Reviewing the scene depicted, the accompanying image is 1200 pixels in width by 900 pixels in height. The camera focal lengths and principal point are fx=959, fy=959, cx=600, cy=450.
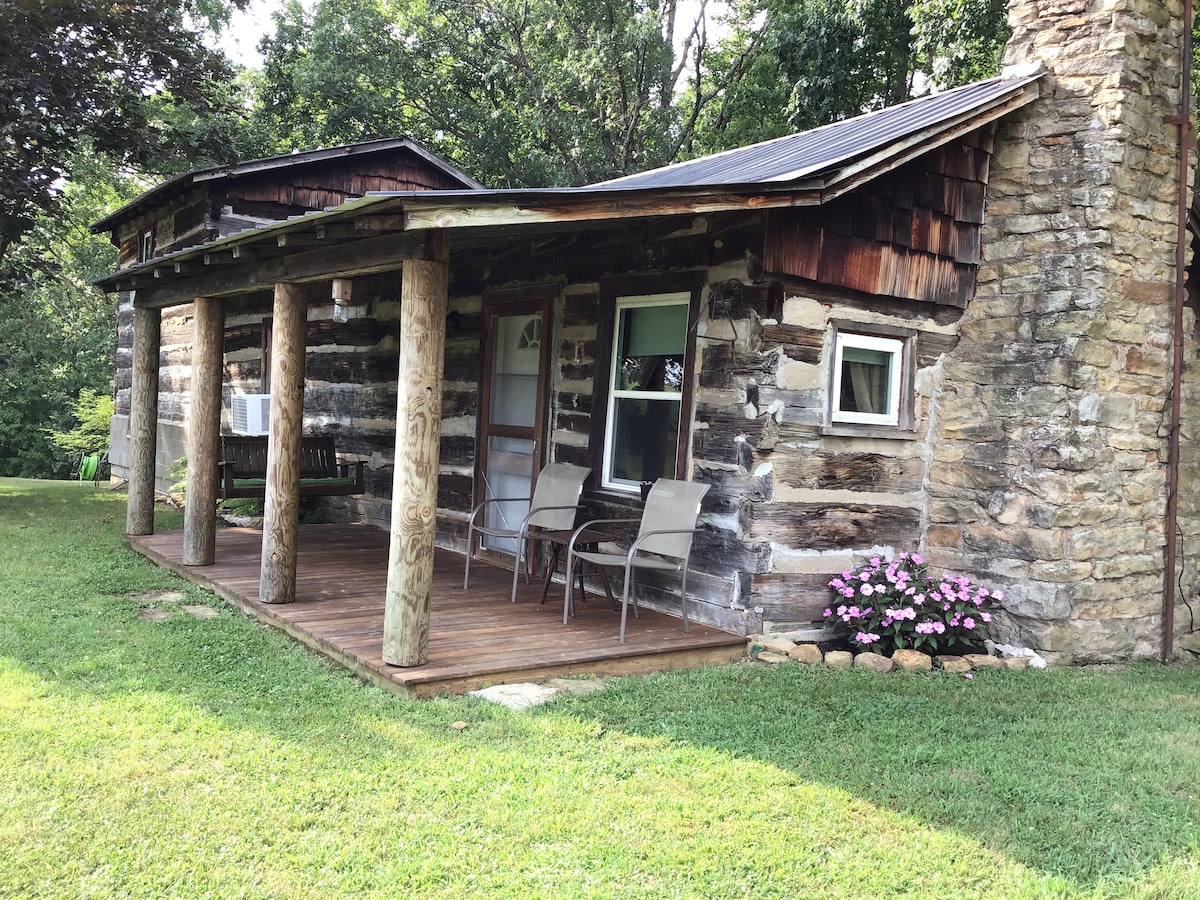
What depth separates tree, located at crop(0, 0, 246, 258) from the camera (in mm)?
10227

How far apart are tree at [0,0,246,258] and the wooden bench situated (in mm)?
4260

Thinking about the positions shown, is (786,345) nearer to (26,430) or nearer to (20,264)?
(20,264)

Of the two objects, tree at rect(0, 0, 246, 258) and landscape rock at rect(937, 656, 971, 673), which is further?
tree at rect(0, 0, 246, 258)

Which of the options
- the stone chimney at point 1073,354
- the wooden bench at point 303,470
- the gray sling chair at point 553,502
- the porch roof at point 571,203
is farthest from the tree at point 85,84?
the stone chimney at point 1073,354

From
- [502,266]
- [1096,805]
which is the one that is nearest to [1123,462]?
[1096,805]

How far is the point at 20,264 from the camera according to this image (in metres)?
11.9

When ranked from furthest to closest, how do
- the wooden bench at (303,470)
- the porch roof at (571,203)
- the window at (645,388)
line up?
the wooden bench at (303,470), the window at (645,388), the porch roof at (571,203)

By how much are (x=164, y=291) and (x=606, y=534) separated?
4119mm

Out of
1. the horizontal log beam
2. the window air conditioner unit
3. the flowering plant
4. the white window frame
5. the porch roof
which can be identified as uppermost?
the porch roof

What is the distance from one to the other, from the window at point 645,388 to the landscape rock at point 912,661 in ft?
5.66

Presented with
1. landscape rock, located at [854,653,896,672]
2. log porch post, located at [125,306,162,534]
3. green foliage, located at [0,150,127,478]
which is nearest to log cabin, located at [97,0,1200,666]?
landscape rock, located at [854,653,896,672]

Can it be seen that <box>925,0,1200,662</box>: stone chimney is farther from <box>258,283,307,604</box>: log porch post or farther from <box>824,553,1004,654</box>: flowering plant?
<box>258,283,307,604</box>: log porch post

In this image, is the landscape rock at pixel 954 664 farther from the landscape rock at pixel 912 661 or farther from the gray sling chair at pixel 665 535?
the gray sling chair at pixel 665 535

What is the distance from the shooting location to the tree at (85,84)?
10227mm
